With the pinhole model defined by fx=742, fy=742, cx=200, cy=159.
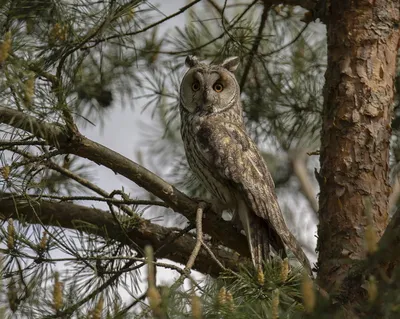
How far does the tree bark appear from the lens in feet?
8.72

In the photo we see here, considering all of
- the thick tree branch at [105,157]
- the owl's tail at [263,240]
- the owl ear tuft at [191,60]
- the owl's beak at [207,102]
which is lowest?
the owl's tail at [263,240]

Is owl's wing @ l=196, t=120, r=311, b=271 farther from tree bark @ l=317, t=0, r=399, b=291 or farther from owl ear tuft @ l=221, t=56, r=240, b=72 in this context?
owl ear tuft @ l=221, t=56, r=240, b=72

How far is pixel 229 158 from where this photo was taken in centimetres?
304

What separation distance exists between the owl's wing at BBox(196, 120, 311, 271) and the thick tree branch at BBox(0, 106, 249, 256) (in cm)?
27

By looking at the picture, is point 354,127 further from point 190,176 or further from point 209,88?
point 190,176

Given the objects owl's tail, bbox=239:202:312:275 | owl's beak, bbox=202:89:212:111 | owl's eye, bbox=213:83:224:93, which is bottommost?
owl's tail, bbox=239:202:312:275

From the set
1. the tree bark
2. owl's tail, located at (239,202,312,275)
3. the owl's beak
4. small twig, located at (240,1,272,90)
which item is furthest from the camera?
small twig, located at (240,1,272,90)

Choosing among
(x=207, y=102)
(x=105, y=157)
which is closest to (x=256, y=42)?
(x=207, y=102)

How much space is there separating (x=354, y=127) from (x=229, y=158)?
1.75 feet

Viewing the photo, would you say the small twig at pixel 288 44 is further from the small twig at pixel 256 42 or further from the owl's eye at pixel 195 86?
the owl's eye at pixel 195 86

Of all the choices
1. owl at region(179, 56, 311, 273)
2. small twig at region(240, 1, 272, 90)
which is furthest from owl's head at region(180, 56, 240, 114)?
small twig at region(240, 1, 272, 90)

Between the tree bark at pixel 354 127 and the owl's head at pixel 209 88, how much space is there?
582 millimetres

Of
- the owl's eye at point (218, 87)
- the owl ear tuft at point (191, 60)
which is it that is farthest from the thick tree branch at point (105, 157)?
the owl ear tuft at point (191, 60)

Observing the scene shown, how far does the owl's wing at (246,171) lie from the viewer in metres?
2.89
